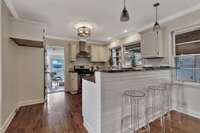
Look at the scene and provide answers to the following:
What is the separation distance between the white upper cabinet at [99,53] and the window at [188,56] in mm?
3761

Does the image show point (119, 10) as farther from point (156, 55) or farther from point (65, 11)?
point (156, 55)

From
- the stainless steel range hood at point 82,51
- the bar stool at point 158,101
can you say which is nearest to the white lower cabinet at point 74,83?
the stainless steel range hood at point 82,51

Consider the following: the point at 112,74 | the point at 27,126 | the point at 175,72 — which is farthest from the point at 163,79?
the point at 27,126

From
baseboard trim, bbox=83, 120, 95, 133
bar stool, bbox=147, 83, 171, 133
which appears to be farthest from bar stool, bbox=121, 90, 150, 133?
baseboard trim, bbox=83, 120, 95, 133

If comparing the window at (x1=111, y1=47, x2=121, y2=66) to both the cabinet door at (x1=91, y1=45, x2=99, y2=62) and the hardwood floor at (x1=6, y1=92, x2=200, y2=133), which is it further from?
the hardwood floor at (x1=6, y1=92, x2=200, y2=133)

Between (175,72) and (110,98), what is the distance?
251cm

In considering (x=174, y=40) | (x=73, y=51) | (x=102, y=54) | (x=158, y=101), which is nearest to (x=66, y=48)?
(x=73, y=51)

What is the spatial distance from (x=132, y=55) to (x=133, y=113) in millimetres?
3254

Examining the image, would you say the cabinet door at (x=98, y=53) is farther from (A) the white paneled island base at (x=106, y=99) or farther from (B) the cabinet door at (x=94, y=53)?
(A) the white paneled island base at (x=106, y=99)

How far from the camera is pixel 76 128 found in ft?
8.07

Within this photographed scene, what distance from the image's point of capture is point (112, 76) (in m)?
2.10

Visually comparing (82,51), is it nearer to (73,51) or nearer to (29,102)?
(73,51)

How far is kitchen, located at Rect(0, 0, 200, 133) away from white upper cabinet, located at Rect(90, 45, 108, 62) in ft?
7.44

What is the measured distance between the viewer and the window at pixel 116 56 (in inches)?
241
